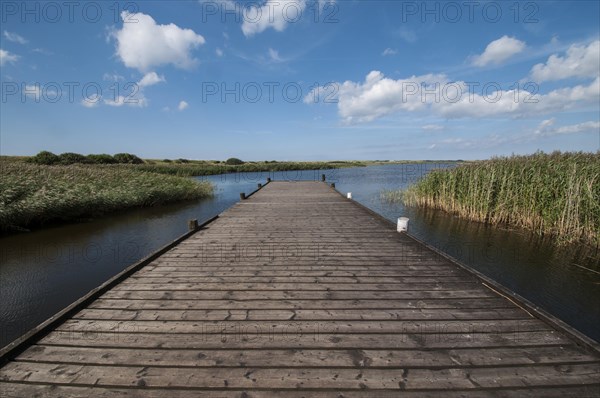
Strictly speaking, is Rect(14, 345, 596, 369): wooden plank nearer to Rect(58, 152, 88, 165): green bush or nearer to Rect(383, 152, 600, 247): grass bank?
Rect(383, 152, 600, 247): grass bank

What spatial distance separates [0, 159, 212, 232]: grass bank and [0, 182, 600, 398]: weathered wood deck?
991 cm

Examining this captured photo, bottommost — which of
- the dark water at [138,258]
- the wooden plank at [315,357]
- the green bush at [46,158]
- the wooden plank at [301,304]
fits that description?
the dark water at [138,258]

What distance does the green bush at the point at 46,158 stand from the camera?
40.8 metres

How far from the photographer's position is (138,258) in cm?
873

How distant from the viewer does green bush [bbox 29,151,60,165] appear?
40.8 metres

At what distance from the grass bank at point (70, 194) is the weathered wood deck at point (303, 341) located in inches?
390

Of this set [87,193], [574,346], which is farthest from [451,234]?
[87,193]

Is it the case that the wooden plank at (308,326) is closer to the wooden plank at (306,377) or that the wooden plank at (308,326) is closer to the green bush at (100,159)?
the wooden plank at (306,377)

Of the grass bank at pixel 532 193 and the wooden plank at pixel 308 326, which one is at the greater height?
the grass bank at pixel 532 193

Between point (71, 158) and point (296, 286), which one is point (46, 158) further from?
point (296, 286)

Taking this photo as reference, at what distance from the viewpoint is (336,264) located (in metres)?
5.20

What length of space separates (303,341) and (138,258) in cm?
779

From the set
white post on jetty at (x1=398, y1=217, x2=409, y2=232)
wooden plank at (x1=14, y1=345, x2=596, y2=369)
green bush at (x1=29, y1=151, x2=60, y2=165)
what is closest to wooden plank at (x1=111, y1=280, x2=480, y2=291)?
wooden plank at (x1=14, y1=345, x2=596, y2=369)

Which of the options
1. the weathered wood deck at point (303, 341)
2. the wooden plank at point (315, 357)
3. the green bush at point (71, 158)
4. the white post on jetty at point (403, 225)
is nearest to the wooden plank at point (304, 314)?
the weathered wood deck at point (303, 341)
